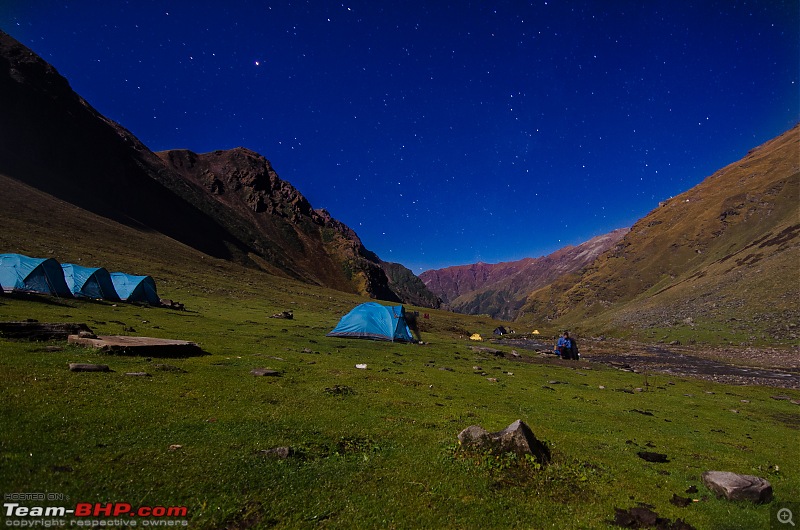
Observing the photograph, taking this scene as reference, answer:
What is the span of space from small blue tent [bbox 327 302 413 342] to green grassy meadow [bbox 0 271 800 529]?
19.1 m

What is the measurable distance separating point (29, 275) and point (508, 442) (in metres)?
43.4

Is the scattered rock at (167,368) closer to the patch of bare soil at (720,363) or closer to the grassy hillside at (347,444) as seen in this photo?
the grassy hillside at (347,444)

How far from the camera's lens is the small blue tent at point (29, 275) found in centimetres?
3275

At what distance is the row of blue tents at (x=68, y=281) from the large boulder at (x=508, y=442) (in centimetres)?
4198

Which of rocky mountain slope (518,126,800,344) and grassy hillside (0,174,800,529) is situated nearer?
grassy hillside (0,174,800,529)

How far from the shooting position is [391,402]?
586 inches

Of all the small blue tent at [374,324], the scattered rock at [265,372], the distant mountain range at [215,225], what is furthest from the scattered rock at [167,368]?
the distant mountain range at [215,225]

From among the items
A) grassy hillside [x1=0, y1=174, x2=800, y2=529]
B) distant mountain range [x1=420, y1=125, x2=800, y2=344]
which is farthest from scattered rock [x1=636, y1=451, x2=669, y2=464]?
distant mountain range [x1=420, y1=125, x2=800, y2=344]

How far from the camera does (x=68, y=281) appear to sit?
37625mm

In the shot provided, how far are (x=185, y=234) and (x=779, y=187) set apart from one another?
238105 millimetres

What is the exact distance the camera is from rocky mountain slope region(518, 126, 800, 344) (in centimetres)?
6731

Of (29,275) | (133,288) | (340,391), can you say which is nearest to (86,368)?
(340,391)

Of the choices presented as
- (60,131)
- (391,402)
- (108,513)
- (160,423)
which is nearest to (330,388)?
(391,402)

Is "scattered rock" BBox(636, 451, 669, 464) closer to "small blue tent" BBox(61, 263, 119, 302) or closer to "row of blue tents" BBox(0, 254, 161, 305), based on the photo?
"row of blue tents" BBox(0, 254, 161, 305)
